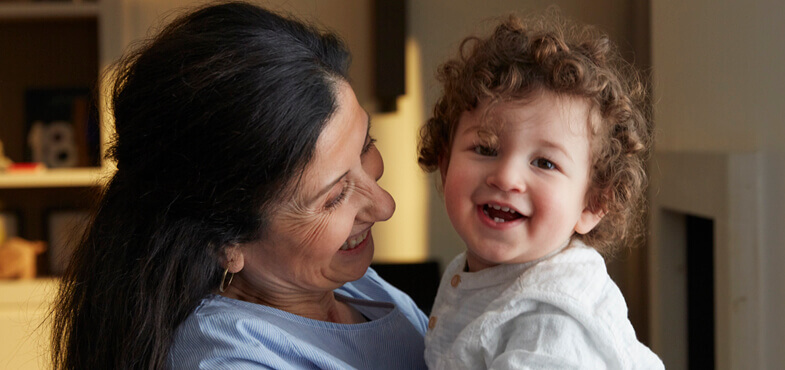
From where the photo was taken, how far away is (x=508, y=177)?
0.99m

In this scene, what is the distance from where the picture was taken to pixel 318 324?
3.71 feet

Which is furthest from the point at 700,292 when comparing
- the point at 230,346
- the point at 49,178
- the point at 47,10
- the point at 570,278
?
the point at 47,10

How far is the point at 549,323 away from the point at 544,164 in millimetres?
217

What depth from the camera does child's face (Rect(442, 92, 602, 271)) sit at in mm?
1014

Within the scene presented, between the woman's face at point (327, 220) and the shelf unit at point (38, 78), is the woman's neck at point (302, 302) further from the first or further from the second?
the shelf unit at point (38, 78)

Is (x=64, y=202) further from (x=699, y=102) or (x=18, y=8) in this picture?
(x=699, y=102)

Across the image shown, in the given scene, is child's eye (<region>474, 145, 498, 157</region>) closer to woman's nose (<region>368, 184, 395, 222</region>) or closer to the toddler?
the toddler

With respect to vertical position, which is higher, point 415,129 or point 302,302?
point 415,129

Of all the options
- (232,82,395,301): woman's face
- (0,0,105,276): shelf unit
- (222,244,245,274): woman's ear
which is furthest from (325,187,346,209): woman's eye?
(0,0,105,276): shelf unit

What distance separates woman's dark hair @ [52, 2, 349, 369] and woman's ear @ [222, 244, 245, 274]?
0.02m

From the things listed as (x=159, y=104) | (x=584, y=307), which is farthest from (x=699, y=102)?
(x=159, y=104)

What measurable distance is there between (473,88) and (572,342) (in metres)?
0.38

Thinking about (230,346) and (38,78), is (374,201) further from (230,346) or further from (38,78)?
(38,78)

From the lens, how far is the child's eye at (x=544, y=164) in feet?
3.36
